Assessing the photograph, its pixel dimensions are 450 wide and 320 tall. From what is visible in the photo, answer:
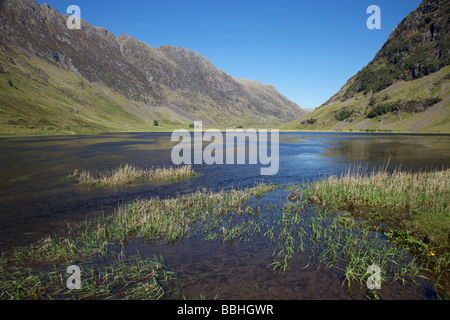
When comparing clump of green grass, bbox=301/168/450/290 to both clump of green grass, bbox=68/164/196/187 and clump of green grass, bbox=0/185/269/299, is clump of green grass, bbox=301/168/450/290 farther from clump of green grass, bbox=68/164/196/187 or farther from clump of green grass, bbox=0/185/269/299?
clump of green grass, bbox=68/164/196/187

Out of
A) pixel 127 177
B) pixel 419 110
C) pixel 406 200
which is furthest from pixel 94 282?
pixel 419 110

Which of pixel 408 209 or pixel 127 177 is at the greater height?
pixel 127 177

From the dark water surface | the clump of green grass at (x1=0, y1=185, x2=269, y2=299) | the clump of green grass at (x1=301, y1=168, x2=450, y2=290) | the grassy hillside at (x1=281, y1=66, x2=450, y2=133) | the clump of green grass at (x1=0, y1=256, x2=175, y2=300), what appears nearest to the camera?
the clump of green grass at (x1=0, y1=256, x2=175, y2=300)

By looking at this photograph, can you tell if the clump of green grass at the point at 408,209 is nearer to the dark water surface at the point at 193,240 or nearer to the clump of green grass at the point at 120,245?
the dark water surface at the point at 193,240

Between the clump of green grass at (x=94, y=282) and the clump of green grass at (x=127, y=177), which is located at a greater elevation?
the clump of green grass at (x=127, y=177)

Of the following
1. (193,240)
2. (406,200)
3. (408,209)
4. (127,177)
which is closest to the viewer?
(193,240)

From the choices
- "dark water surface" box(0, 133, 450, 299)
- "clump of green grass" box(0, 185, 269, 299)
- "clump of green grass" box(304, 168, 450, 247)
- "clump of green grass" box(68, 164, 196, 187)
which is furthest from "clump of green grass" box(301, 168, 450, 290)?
"clump of green grass" box(68, 164, 196, 187)

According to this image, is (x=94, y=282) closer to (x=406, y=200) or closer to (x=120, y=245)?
(x=120, y=245)

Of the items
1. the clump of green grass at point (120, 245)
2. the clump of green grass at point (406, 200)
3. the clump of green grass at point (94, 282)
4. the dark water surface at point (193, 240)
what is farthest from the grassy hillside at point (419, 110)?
the clump of green grass at point (94, 282)

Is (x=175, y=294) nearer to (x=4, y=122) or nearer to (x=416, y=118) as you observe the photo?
(x=4, y=122)

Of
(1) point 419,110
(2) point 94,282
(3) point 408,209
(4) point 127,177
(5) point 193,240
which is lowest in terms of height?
(5) point 193,240

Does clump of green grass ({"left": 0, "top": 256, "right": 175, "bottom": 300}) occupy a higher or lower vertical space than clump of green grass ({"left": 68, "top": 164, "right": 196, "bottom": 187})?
lower

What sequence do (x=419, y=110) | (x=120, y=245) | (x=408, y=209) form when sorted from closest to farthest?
(x=120, y=245) < (x=408, y=209) < (x=419, y=110)

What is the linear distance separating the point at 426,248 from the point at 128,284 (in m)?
13.8
